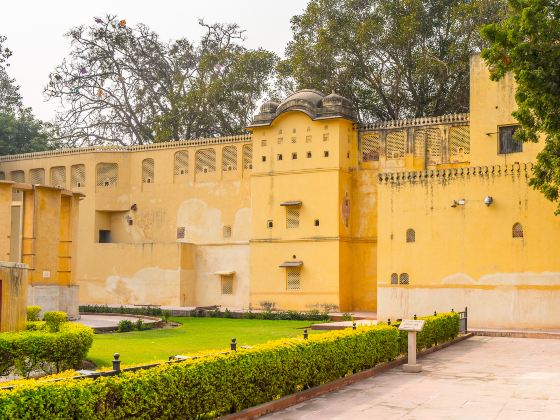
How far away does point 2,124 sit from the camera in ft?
127


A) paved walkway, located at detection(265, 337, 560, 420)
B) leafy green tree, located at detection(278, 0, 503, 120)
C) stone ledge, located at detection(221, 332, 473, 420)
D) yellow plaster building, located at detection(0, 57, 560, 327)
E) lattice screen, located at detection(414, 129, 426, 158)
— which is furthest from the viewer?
leafy green tree, located at detection(278, 0, 503, 120)

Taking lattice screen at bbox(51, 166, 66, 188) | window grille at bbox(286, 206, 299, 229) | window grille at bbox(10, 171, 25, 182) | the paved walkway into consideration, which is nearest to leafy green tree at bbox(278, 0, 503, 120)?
window grille at bbox(286, 206, 299, 229)

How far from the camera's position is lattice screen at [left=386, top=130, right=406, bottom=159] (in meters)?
28.0

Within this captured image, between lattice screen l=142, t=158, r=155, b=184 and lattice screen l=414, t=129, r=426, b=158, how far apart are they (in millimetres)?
11636

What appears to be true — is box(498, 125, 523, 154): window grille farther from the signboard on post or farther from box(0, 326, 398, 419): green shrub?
box(0, 326, 398, 419): green shrub

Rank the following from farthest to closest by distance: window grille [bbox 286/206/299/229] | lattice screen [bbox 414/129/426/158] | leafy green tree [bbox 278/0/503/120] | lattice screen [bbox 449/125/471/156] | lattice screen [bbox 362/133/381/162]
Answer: leafy green tree [bbox 278/0/503/120] → window grille [bbox 286/206/299/229] → lattice screen [bbox 362/133/381/162] → lattice screen [bbox 414/129/426/158] → lattice screen [bbox 449/125/471/156]

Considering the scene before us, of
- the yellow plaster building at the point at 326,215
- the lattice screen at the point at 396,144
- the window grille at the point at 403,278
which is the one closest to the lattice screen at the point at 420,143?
the yellow plaster building at the point at 326,215

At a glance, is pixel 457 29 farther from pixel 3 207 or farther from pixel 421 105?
pixel 3 207

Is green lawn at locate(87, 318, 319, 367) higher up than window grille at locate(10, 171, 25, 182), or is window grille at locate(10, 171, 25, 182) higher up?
window grille at locate(10, 171, 25, 182)

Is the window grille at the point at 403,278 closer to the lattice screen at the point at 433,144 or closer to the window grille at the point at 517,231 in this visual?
the window grille at the point at 517,231

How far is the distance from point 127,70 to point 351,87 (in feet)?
41.8

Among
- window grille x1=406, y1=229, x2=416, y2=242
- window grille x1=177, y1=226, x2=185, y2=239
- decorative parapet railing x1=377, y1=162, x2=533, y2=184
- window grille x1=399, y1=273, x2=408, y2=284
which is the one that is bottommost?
window grille x1=399, y1=273, x2=408, y2=284

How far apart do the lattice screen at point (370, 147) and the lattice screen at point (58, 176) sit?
13.8m

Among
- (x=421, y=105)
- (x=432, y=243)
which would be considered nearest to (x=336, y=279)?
Answer: (x=432, y=243)
